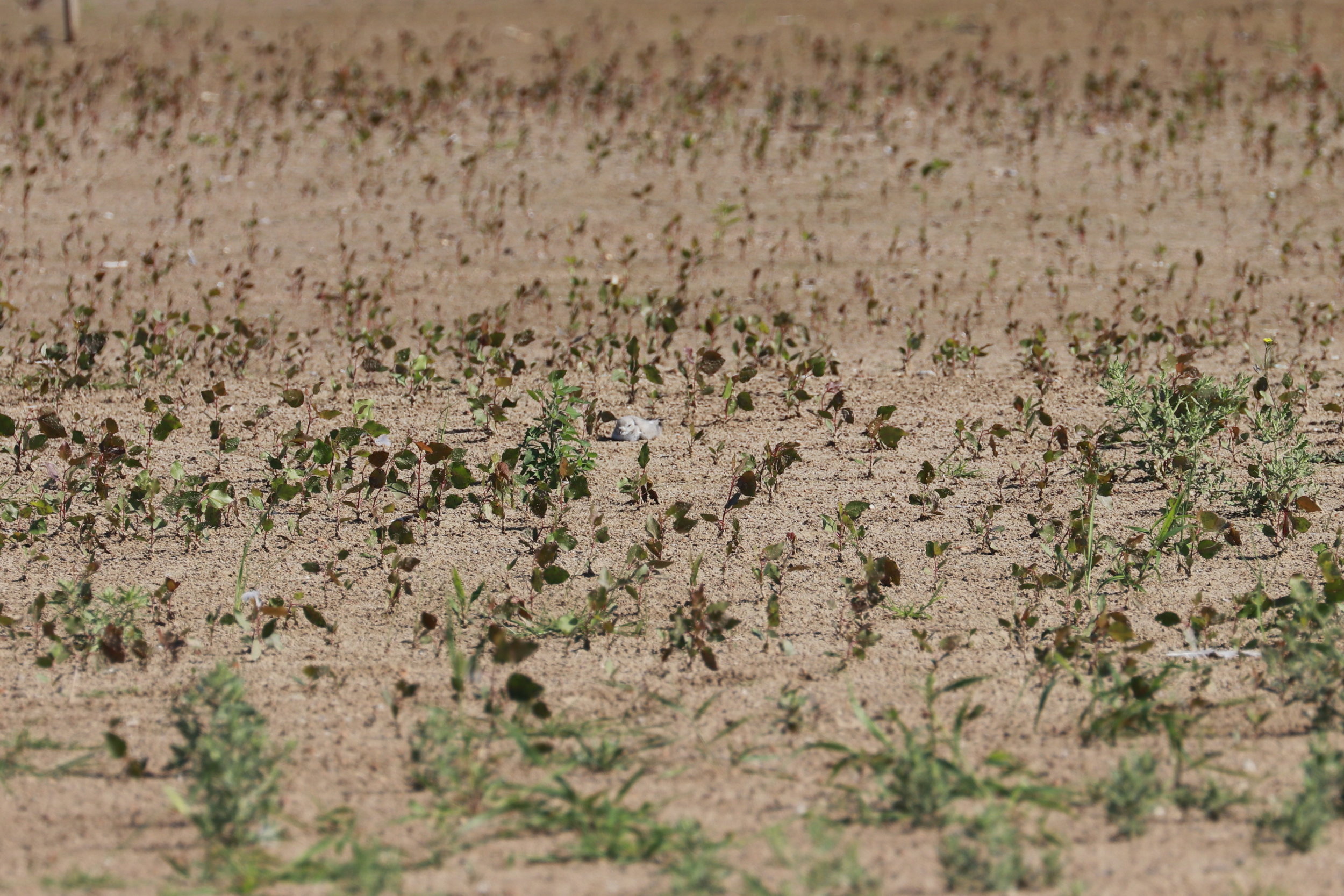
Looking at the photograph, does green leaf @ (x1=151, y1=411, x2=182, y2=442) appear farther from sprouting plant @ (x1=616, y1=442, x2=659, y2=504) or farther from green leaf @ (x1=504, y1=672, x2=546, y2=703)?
green leaf @ (x1=504, y1=672, x2=546, y2=703)

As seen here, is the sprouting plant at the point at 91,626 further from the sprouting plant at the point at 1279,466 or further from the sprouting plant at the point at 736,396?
the sprouting plant at the point at 1279,466

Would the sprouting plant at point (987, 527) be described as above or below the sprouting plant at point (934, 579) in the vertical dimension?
above

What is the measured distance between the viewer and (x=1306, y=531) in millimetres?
4531

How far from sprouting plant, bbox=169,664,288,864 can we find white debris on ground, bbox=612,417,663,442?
8.31ft

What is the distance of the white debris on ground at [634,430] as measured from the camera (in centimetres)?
554

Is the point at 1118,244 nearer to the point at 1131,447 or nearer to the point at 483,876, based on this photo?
the point at 1131,447

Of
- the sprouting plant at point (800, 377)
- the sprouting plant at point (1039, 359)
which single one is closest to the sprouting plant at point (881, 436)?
the sprouting plant at point (800, 377)

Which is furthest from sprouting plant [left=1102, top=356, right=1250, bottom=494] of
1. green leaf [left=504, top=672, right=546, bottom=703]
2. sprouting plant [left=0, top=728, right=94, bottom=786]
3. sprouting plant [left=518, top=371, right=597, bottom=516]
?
sprouting plant [left=0, top=728, right=94, bottom=786]

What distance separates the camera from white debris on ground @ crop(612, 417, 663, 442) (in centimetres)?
554

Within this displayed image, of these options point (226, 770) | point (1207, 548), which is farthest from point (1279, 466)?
point (226, 770)

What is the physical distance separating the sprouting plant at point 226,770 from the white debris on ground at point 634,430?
8.31 ft

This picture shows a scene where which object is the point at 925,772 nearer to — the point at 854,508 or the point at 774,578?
the point at 774,578

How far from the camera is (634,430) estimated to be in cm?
556

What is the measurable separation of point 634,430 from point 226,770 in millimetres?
2894
